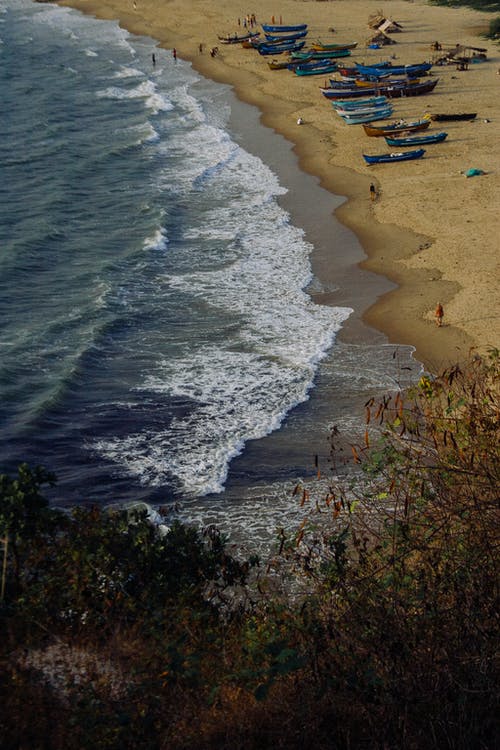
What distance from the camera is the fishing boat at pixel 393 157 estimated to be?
4162cm

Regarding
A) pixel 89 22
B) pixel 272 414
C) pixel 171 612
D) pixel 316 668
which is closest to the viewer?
pixel 316 668

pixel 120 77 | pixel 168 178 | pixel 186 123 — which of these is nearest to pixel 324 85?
pixel 186 123

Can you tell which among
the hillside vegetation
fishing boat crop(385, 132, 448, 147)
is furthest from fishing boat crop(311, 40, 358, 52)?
the hillside vegetation

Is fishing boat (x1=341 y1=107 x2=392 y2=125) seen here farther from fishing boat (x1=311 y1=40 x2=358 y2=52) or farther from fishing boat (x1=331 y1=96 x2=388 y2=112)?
fishing boat (x1=311 y1=40 x2=358 y2=52)

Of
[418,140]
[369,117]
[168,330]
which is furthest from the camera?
[369,117]

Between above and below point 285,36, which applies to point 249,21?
above

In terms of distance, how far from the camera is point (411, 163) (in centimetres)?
4128

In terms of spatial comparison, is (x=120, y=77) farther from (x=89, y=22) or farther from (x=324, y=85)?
(x=89, y=22)

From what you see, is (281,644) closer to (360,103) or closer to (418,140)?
(418,140)

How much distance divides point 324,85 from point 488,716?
178ft

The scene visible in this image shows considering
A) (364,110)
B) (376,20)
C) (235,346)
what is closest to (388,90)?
(364,110)

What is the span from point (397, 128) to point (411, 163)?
4657mm

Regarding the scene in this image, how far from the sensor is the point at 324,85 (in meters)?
58.1

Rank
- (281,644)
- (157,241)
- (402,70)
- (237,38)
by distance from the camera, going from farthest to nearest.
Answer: (237,38)
(402,70)
(157,241)
(281,644)
